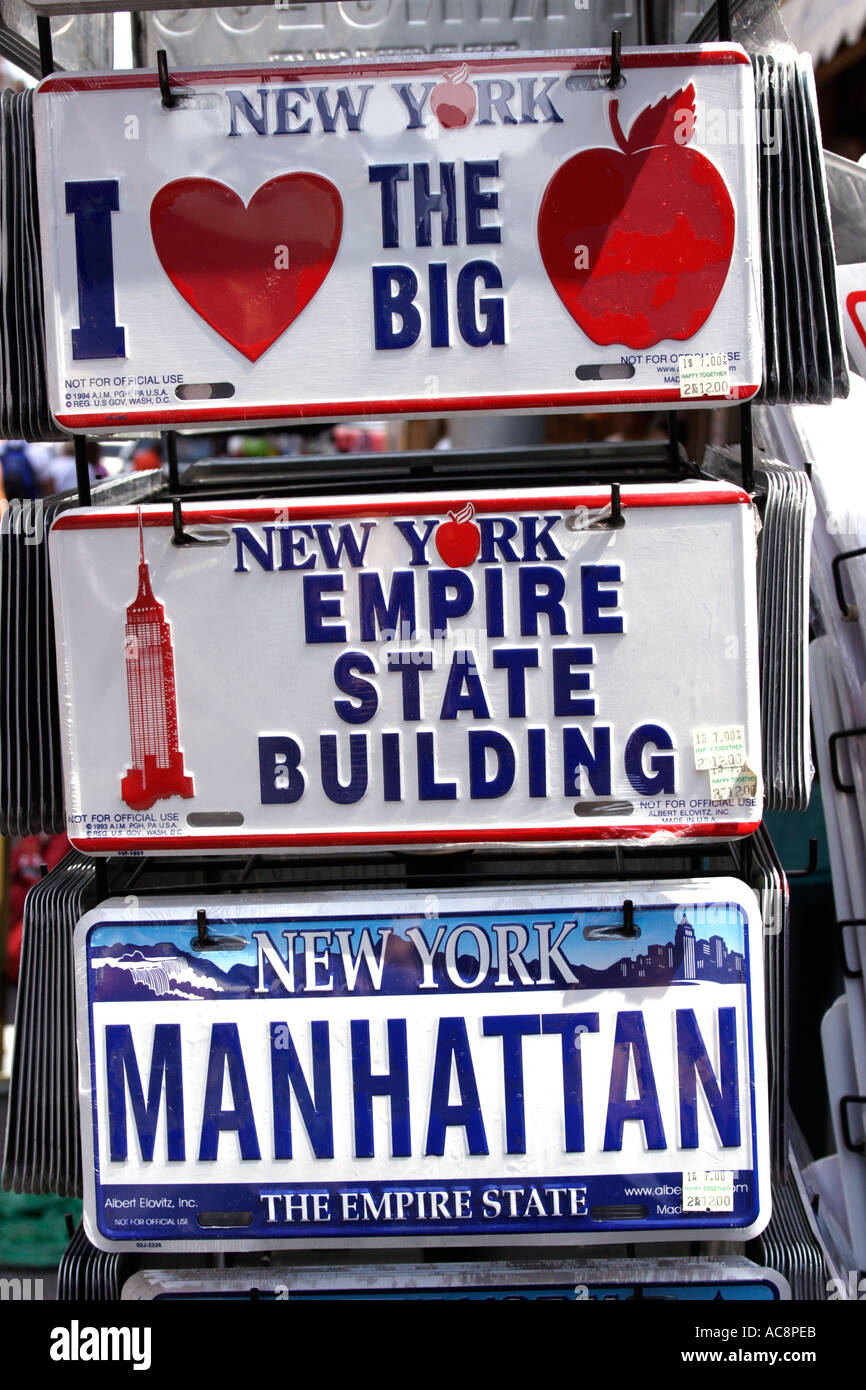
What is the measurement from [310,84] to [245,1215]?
1.31 meters

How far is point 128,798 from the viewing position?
140cm

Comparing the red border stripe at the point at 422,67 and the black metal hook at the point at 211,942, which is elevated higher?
the red border stripe at the point at 422,67

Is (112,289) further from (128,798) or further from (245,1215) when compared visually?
(245,1215)

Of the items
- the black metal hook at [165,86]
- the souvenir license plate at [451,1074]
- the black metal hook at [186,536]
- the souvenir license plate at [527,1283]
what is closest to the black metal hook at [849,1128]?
the souvenir license plate at [527,1283]

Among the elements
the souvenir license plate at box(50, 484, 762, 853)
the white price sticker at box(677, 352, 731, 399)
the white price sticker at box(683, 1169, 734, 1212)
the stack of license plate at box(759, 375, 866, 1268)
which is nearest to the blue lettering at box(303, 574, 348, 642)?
the souvenir license plate at box(50, 484, 762, 853)

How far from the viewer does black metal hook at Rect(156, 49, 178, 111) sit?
1.31 metres

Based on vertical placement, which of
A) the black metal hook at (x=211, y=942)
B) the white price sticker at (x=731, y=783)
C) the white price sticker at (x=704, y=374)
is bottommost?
the black metal hook at (x=211, y=942)

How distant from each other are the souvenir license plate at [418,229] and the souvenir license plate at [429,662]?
0.15 meters

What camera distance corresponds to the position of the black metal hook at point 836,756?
191 centimetres

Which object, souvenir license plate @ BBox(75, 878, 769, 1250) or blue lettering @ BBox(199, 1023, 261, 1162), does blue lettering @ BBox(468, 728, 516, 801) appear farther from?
blue lettering @ BBox(199, 1023, 261, 1162)

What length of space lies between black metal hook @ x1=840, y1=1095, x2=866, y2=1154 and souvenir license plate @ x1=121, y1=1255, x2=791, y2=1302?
0.39 m

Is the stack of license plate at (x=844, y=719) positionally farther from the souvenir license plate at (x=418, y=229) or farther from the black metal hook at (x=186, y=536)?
the black metal hook at (x=186, y=536)

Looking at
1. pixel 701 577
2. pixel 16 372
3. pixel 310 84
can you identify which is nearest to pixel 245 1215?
pixel 701 577

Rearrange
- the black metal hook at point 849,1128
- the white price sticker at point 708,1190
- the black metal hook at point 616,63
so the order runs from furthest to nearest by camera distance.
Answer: the black metal hook at point 849,1128
the white price sticker at point 708,1190
the black metal hook at point 616,63
